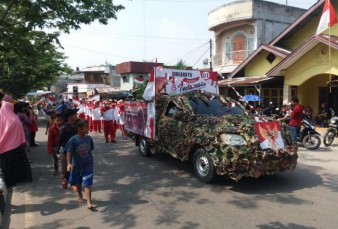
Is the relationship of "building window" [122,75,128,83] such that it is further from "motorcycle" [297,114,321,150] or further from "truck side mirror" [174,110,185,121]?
"truck side mirror" [174,110,185,121]

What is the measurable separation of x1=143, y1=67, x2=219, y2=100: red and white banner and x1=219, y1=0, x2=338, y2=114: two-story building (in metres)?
6.34

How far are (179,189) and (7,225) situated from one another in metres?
2.75

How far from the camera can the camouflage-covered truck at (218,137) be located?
16.8 ft

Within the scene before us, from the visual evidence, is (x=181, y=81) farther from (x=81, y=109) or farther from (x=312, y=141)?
(x=81, y=109)

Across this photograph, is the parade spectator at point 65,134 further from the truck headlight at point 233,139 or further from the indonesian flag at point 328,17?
the indonesian flag at point 328,17

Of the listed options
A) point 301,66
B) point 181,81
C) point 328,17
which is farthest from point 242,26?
point 181,81

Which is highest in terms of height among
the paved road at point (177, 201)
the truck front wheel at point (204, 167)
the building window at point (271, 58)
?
the building window at point (271, 58)

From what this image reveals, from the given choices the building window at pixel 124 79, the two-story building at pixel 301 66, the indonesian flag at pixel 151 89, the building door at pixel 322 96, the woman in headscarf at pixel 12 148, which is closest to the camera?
the woman in headscarf at pixel 12 148

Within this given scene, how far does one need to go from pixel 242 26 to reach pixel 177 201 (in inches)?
854

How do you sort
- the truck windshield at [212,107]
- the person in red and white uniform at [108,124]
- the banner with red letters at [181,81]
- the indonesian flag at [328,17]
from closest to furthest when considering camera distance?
the truck windshield at [212,107] → the banner with red letters at [181,81] → the person in red and white uniform at [108,124] → the indonesian flag at [328,17]

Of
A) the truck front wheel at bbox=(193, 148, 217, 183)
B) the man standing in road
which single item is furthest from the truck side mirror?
the man standing in road

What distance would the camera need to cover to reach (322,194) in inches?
203

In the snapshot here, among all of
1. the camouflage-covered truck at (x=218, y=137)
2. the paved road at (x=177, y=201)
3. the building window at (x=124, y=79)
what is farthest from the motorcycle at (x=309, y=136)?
the building window at (x=124, y=79)

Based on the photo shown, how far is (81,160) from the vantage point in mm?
4719
